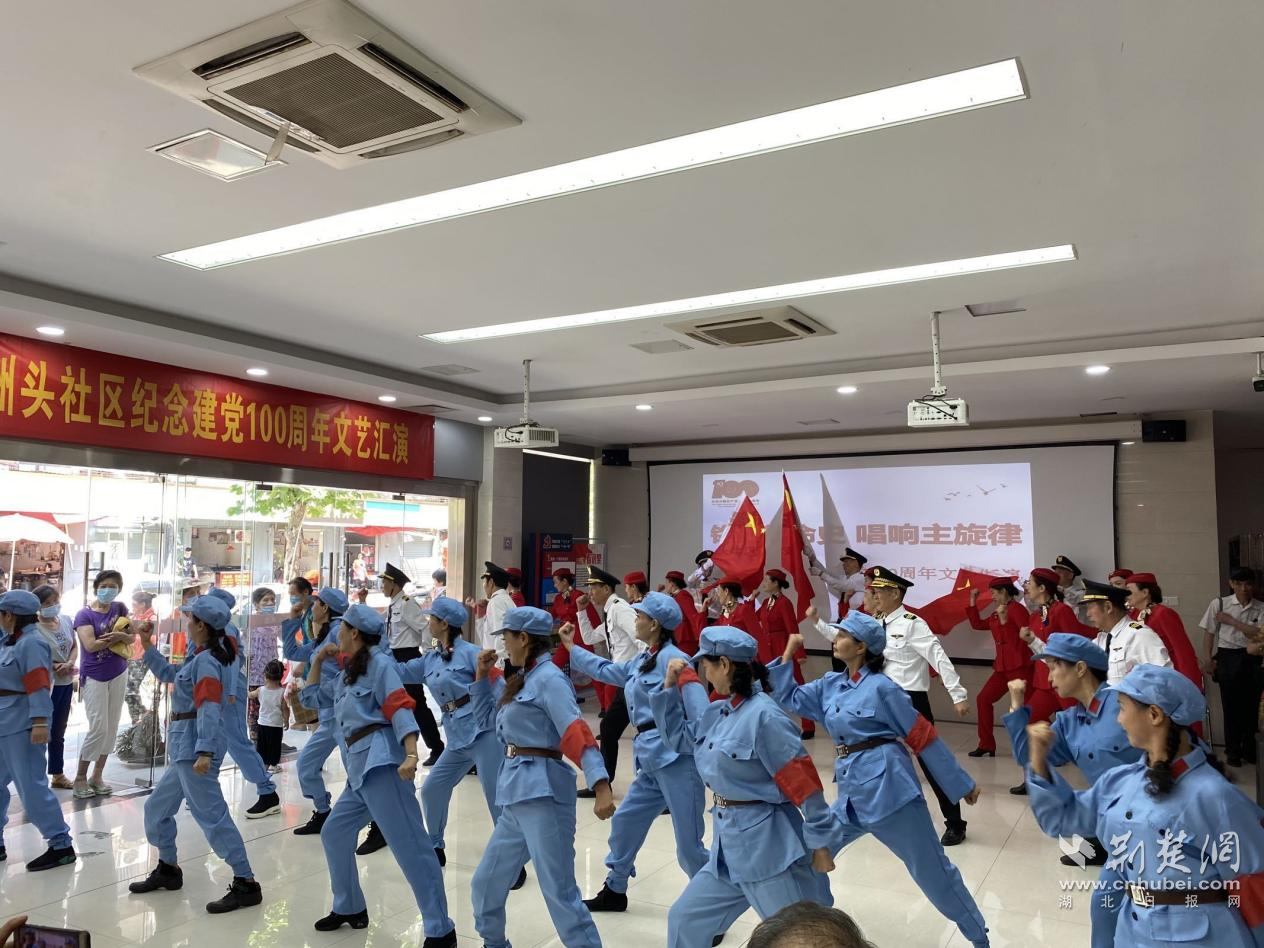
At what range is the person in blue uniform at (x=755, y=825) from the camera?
2.95m

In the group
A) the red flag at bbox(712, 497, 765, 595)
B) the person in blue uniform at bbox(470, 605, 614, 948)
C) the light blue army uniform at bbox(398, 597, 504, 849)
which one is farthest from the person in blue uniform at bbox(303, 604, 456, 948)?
the red flag at bbox(712, 497, 765, 595)

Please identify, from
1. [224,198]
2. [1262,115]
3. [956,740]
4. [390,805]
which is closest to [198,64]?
[224,198]

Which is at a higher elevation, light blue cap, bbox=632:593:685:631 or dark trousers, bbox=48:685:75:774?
light blue cap, bbox=632:593:685:631

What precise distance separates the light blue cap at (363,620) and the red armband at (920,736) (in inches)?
96.9

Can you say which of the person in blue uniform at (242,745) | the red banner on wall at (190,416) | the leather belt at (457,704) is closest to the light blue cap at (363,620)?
the leather belt at (457,704)

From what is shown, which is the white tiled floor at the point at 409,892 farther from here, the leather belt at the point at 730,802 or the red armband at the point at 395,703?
the leather belt at the point at 730,802

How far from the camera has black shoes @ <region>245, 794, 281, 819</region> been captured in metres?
5.88

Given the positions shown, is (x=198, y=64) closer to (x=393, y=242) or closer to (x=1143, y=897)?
(x=393, y=242)

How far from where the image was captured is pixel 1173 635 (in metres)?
5.62

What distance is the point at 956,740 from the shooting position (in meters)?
8.34

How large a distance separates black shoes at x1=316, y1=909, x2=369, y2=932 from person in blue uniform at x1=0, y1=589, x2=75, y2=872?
6.13 feet

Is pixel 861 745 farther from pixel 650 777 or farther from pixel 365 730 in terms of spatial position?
pixel 365 730

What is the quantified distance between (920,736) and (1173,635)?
295 cm

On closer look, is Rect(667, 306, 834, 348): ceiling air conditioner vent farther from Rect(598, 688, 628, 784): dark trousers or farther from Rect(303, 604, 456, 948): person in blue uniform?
Rect(303, 604, 456, 948): person in blue uniform
